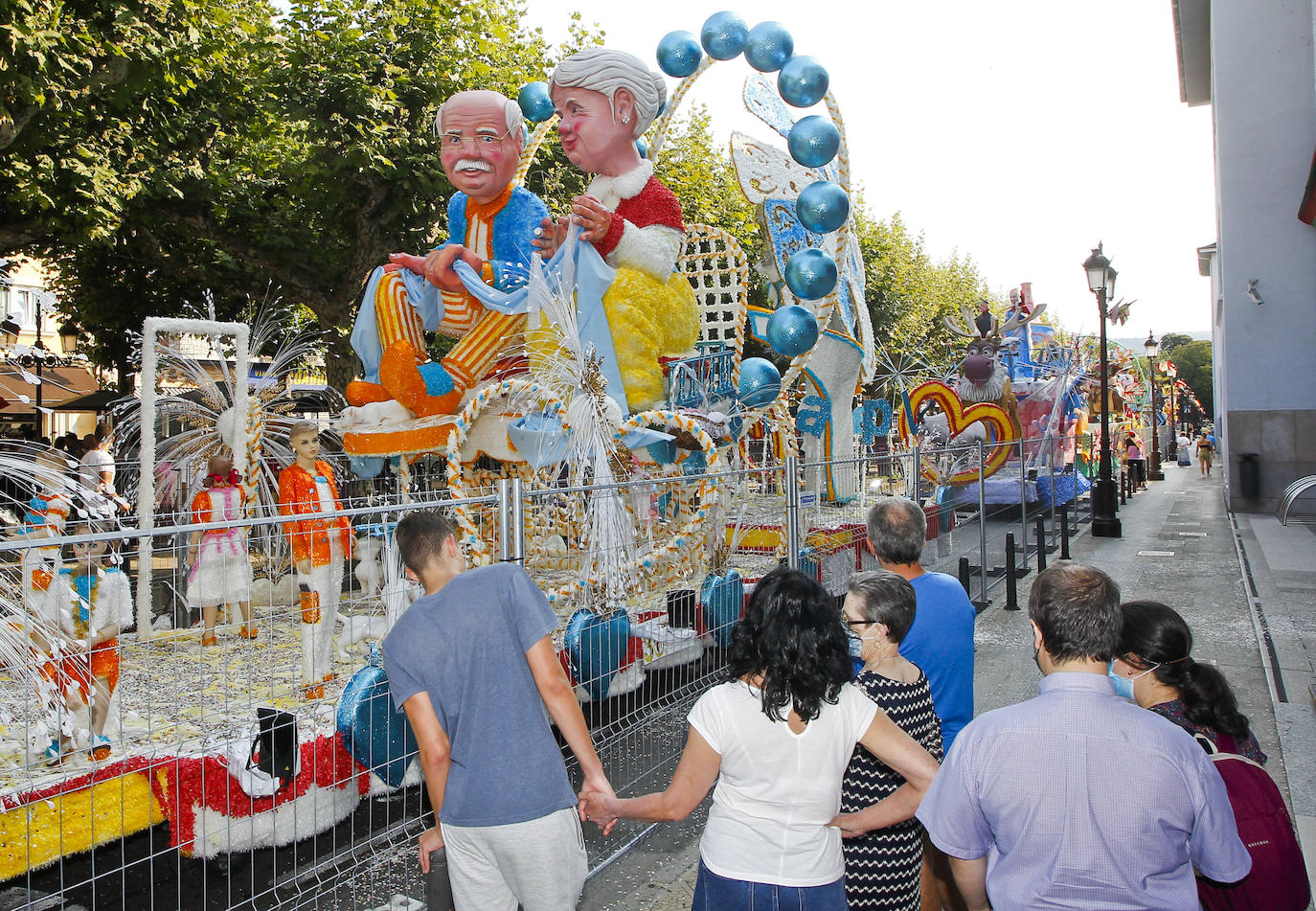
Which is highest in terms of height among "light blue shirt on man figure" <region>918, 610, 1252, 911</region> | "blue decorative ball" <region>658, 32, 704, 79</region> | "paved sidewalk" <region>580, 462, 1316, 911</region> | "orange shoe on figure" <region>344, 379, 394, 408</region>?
"blue decorative ball" <region>658, 32, 704, 79</region>

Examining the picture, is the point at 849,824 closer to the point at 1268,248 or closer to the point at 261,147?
the point at 261,147

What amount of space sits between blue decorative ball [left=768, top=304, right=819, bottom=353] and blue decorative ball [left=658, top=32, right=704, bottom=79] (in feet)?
7.38

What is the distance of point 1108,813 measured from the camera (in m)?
1.91

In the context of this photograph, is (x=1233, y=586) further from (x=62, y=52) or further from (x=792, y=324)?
(x=62, y=52)

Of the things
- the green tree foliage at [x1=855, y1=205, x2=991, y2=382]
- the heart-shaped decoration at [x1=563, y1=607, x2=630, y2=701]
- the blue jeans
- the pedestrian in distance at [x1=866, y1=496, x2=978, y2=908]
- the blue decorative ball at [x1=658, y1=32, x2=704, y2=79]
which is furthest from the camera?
the green tree foliage at [x1=855, y1=205, x2=991, y2=382]

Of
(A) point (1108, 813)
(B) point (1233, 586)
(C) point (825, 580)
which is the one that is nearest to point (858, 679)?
(A) point (1108, 813)

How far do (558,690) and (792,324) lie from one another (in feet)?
18.8

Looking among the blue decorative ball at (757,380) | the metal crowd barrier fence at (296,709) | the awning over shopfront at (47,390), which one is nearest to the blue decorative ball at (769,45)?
the blue decorative ball at (757,380)

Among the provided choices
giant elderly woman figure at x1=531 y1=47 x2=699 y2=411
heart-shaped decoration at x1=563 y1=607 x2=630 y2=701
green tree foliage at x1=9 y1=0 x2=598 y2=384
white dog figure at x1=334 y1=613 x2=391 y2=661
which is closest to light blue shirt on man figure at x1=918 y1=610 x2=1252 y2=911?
heart-shaped decoration at x1=563 y1=607 x2=630 y2=701

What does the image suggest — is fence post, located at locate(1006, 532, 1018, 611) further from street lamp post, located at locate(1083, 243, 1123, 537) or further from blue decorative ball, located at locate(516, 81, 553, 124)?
street lamp post, located at locate(1083, 243, 1123, 537)

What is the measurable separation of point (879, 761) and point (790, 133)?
619 centimetres

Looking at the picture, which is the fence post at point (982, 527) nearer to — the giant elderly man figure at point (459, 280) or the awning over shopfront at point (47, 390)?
the giant elderly man figure at point (459, 280)

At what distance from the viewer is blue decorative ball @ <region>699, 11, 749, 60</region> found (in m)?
7.86

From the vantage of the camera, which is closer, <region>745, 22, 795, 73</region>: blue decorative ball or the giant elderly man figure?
the giant elderly man figure
